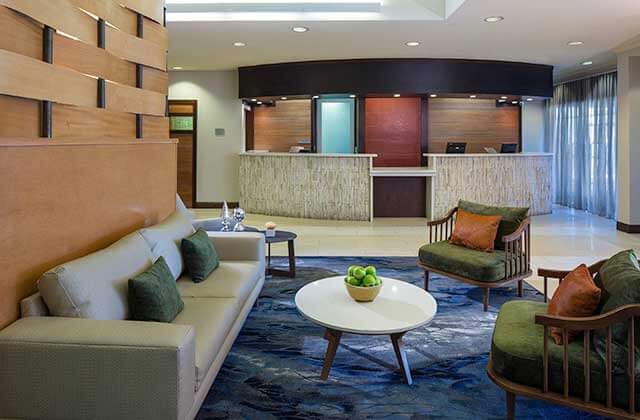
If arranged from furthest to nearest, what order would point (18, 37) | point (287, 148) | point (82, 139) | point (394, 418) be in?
1. point (287, 148)
2. point (82, 139)
3. point (394, 418)
4. point (18, 37)

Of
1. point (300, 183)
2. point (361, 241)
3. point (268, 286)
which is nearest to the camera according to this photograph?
point (268, 286)

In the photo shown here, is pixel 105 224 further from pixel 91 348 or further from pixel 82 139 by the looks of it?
pixel 91 348

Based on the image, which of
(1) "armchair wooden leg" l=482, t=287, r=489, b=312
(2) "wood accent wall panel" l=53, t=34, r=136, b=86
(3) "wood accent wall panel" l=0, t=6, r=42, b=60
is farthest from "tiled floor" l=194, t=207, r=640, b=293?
(3) "wood accent wall panel" l=0, t=6, r=42, b=60

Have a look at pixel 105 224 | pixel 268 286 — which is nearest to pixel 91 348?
pixel 105 224

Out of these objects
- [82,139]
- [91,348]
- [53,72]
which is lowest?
[91,348]

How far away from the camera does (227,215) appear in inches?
200

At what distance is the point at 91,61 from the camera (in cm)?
295

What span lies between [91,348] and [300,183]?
283 inches

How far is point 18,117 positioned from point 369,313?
200cm

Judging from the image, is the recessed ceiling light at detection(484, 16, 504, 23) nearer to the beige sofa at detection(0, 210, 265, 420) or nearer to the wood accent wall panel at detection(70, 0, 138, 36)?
the wood accent wall panel at detection(70, 0, 138, 36)

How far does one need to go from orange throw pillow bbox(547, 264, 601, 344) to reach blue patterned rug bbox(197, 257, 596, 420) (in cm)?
46

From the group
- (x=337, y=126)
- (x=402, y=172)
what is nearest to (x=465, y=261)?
(x=402, y=172)

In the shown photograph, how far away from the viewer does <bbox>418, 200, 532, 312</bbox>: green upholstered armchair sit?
13.3ft

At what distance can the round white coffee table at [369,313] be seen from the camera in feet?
9.08
